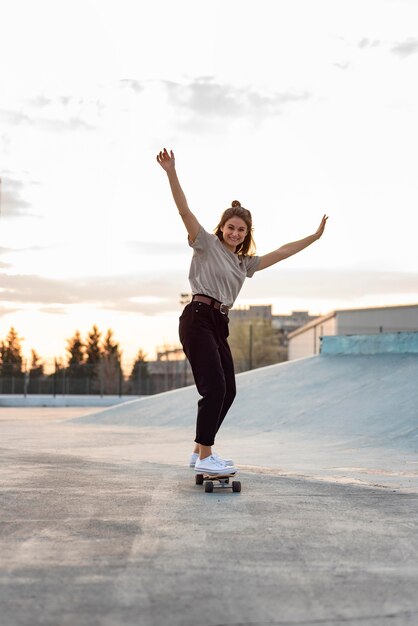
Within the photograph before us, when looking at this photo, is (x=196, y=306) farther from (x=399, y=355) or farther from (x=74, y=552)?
(x=399, y=355)

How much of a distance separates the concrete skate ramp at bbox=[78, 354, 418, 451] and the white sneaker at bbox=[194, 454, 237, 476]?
418 cm

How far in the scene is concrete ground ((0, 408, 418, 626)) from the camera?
244 centimetres

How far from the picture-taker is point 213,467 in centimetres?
504

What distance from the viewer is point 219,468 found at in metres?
5.03

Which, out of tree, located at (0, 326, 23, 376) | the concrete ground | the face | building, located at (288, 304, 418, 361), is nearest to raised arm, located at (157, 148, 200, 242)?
the face

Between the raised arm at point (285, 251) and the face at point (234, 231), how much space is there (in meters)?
0.36

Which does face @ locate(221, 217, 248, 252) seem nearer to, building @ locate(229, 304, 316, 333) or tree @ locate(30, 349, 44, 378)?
tree @ locate(30, 349, 44, 378)

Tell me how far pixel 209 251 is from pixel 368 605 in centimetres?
305

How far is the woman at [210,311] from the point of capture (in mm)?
5156

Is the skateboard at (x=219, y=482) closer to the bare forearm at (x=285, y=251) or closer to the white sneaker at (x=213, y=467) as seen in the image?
the white sneaker at (x=213, y=467)

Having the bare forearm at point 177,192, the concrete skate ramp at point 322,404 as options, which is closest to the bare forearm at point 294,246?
the bare forearm at point 177,192

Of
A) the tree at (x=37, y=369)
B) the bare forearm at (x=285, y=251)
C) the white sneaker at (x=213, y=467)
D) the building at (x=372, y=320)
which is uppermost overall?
the building at (x=372, y=320)

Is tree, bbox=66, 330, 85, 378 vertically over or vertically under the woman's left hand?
over

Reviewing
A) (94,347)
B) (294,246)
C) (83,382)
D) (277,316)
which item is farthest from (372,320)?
(277,316)
